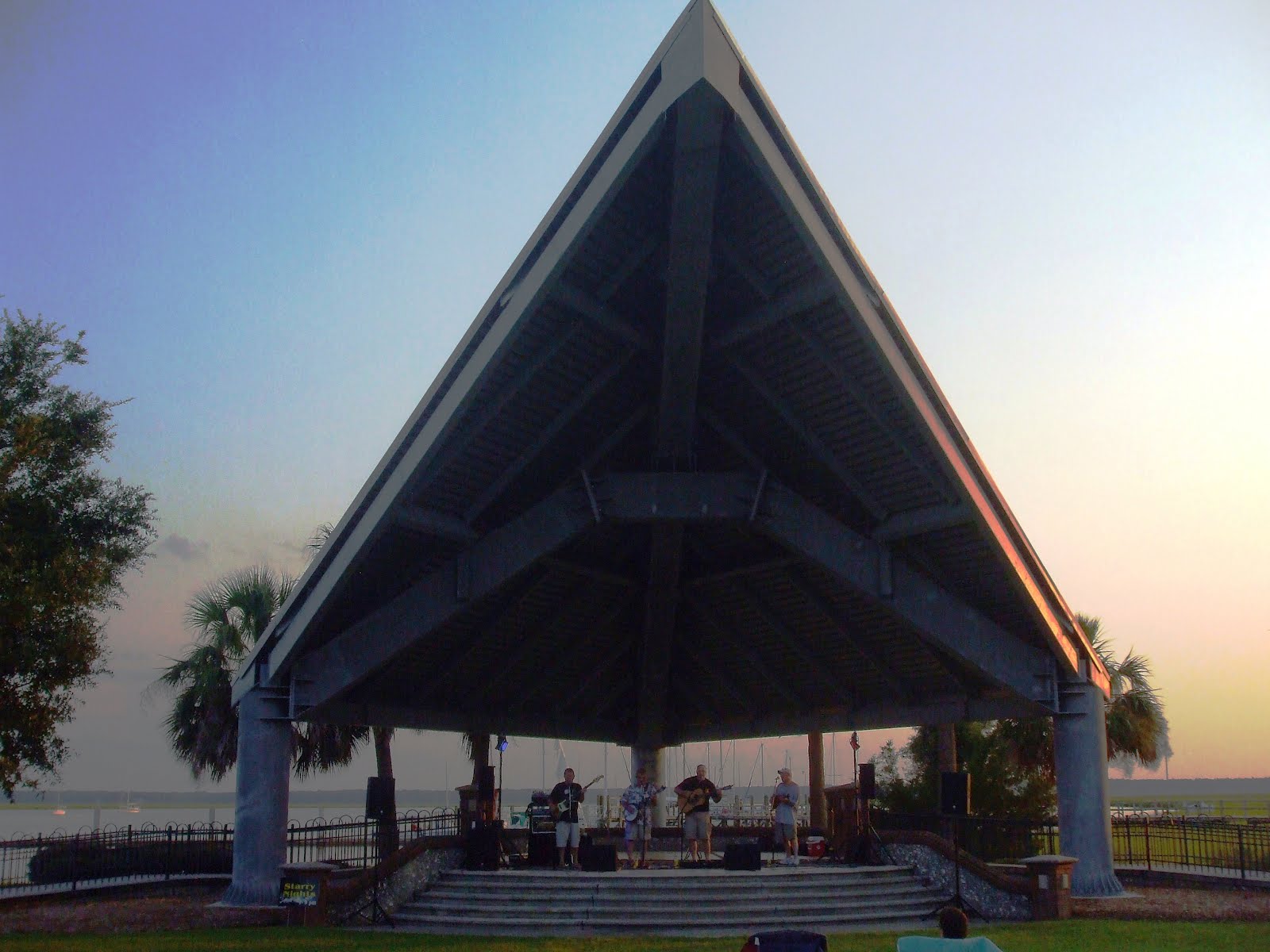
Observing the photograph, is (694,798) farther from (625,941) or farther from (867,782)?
(625,941)

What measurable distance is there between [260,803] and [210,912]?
1530 millimetres

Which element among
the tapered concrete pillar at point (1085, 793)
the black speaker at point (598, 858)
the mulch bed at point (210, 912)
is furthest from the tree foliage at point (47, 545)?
the tapered concrete pillar at point (1085, 793)

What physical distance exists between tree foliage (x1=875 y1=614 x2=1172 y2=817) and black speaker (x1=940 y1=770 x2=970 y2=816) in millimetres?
8915

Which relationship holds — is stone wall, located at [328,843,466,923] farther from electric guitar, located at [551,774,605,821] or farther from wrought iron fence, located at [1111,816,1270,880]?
wrought iron fence, located at [1111,816,1270,880]

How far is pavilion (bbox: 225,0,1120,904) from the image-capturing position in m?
12.8

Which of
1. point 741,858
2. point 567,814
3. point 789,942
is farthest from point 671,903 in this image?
point 789,942

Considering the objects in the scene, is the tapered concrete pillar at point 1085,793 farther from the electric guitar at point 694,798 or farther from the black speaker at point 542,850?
the black speaker at point 542,850

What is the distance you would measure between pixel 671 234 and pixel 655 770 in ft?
54.9

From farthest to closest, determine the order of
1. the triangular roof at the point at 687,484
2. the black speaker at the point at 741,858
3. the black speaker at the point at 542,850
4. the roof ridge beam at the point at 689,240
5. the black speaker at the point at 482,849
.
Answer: the black speaker at the point at 542,850
the black speaker at the point at 482,849
the black speaker at the point at 741,858
the triangular roof at the point at 687,484
the roof ridge beam at the point at 689,240

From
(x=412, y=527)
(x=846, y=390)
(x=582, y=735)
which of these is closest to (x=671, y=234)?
(x=846, y=390)

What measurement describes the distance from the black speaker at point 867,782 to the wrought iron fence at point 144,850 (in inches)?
279

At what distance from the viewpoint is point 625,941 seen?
13.1 m

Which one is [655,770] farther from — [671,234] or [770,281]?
[671,234]

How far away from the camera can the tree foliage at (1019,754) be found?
25391 mm
